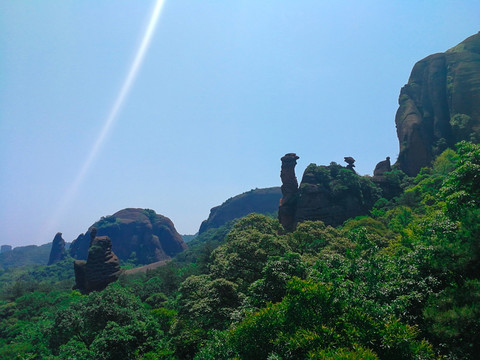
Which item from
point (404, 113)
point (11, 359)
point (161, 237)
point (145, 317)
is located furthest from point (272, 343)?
point (161, 237)

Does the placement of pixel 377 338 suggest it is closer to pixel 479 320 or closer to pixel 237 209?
pixel 479 320

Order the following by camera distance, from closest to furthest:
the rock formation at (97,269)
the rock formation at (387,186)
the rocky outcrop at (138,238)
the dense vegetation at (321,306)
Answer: the dense vegetation at (321,306), the rock formation at (97,269), the rock formation at (387,186), the rocky outcrop at (138,238)

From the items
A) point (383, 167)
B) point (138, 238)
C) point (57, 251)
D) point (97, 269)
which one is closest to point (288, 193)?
point (383, 167)

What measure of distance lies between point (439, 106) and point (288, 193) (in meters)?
34.0

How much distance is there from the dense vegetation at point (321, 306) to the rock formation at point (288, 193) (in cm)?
1765

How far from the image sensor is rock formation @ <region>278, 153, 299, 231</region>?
4269cm

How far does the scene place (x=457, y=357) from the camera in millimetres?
7707

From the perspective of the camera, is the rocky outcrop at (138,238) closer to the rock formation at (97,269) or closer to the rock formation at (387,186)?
the rock formation at (97,269)

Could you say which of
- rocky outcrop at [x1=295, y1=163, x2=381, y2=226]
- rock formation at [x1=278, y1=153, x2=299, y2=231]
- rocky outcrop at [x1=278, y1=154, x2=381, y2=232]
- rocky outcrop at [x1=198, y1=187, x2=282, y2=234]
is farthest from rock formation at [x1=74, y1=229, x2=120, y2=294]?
rocky outcrop at [x1=198, y1=187, x2=282, y2=234]

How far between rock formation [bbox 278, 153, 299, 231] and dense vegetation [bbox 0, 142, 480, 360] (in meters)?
17.6

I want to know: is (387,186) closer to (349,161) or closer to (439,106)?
(349,161)

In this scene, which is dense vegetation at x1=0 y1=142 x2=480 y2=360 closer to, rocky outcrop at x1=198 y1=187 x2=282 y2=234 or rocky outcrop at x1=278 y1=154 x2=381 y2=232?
rocky outcrop at x1=278 y1=154 x2=381 y2=232

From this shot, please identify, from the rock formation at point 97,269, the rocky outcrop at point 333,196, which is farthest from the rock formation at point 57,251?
the rocky outcrop at point 333,196

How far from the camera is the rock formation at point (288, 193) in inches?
1681
